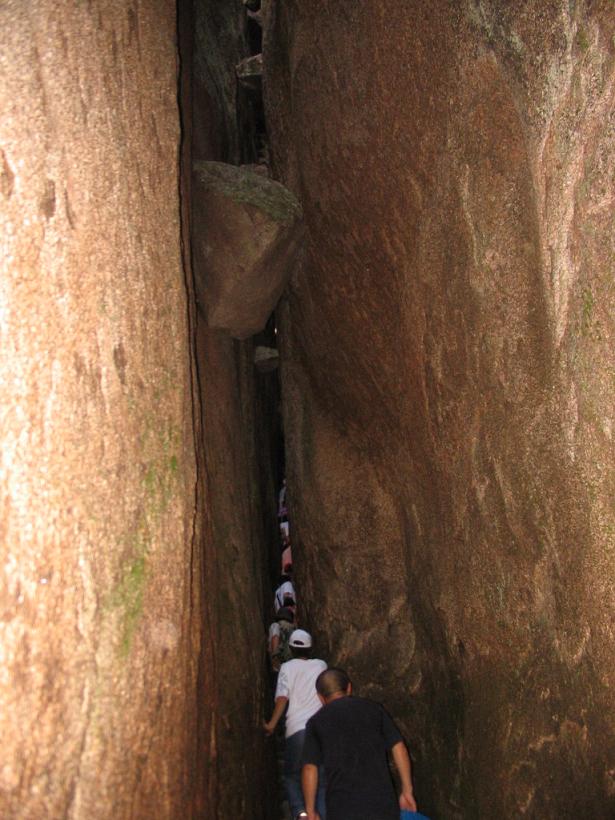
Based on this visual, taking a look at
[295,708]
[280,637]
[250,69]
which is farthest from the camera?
[250,69]

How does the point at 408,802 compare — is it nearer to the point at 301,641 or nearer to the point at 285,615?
the point at 301,641

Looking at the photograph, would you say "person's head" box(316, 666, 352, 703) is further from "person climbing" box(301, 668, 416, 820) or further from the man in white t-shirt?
the man in white t-shirt

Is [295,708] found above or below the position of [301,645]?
below

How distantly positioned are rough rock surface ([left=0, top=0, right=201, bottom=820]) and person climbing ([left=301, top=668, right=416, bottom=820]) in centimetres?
55

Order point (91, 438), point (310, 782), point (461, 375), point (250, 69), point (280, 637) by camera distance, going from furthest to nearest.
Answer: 1. point (250, 69)
2. point (280, 637)
3. point (461, 375)
4. point (310, 782)
5. point (91, 438)

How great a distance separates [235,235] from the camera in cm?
584

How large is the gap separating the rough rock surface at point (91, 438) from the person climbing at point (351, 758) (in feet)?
1.82

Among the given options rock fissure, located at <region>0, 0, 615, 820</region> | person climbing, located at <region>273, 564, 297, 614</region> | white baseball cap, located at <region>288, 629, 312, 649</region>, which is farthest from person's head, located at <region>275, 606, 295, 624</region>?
white baseball cap, located at <region>288, 629, 312, 649</region>

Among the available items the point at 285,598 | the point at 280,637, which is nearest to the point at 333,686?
the point at 280,637

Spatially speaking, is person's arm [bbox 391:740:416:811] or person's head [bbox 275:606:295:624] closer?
person's arm [bbox 391:740:416:811]

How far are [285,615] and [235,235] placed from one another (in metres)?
3.58

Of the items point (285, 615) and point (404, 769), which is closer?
point (404, 769)

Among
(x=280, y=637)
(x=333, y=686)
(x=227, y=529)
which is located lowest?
(x=280, y=637)

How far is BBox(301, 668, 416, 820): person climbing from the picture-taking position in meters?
3.47
